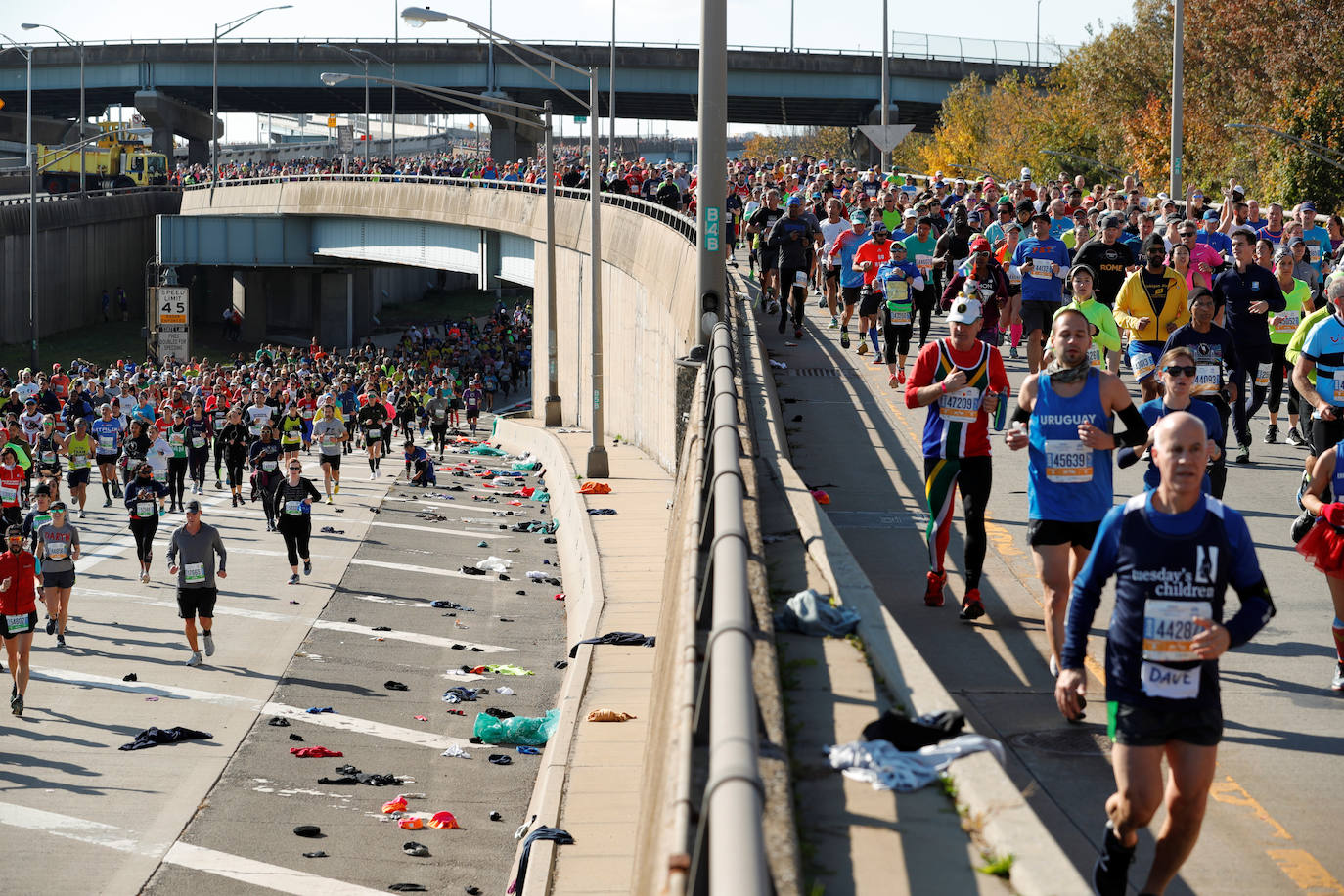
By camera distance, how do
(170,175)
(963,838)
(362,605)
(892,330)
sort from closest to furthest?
(963,838)
(892,330)
(362,605)
(170,175)

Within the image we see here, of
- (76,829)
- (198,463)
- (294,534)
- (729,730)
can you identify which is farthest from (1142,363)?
(198,463)

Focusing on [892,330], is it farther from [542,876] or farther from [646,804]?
[646,804]

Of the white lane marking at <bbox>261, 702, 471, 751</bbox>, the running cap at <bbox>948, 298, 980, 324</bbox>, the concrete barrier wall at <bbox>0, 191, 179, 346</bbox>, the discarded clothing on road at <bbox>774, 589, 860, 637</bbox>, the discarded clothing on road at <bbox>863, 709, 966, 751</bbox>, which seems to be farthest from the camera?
the concrete barrier wall at <bbox>0, 191, 179, 346</bbox>

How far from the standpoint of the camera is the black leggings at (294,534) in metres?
23.2

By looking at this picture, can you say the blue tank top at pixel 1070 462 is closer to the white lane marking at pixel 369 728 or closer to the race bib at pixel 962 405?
the race bib at pixel 962 405

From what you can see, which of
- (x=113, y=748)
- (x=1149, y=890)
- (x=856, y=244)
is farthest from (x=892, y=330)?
(x=1149, y=890)

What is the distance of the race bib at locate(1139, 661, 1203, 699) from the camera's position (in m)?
5.79

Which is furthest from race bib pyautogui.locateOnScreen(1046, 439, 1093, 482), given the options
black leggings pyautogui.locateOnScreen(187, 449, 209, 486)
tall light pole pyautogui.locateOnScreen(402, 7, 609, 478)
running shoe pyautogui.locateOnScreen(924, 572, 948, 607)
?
black leggings pyautogui.locateOnScreen(187, 449, 209, 486)

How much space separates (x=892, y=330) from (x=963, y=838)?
583 inches

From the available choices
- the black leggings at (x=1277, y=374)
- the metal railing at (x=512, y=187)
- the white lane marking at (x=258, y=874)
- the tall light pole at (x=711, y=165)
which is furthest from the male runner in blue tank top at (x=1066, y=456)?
the metal railing at (x=512, y=187)

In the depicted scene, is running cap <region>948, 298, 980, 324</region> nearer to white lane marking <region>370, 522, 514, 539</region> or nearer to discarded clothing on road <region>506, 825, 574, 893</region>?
discarded clothing on road <region>506, 825, 574, 893</region>

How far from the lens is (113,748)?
A: 15.5m

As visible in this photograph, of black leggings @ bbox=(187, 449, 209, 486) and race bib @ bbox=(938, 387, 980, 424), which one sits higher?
race bib @ bbox=(938, 387, 980, 424)

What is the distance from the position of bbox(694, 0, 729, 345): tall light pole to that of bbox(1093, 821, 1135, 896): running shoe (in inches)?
418
